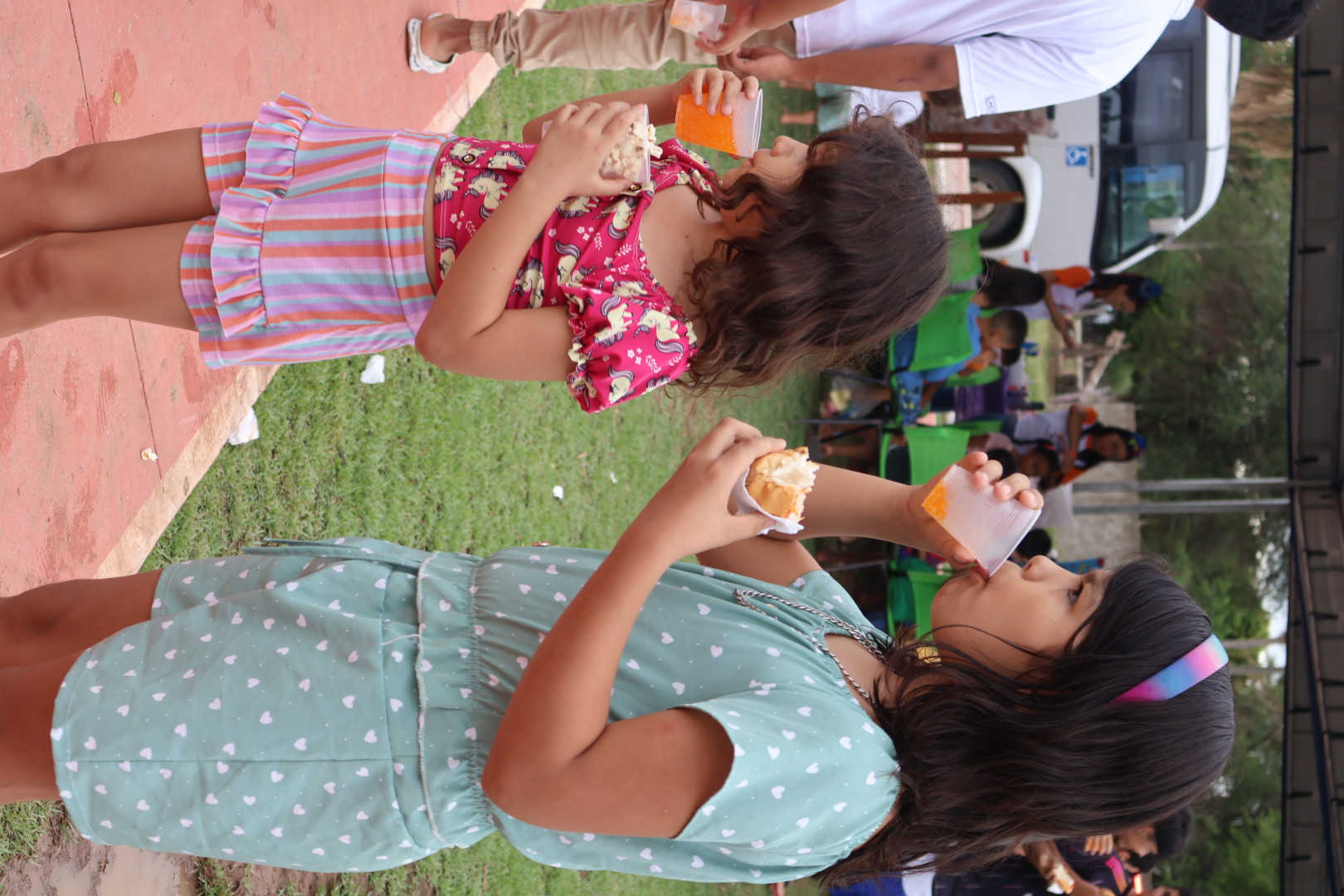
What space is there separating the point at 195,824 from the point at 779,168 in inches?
68.3

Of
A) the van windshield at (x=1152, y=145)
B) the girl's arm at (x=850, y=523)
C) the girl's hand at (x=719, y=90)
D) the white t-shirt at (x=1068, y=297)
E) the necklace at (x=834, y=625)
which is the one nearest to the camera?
the necklace at (x=834, y=625)

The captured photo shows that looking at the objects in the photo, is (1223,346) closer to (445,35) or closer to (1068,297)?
(1068,297)

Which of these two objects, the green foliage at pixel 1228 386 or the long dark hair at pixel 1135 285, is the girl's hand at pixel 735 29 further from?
the green foliage at pixel 1228 386

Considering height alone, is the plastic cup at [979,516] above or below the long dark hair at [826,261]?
below

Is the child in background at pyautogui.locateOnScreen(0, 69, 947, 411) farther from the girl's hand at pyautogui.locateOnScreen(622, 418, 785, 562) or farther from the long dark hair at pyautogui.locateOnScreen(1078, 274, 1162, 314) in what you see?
the long dark hair at pyautogui.locateOnScreen(1078, 274, 1162, 314)

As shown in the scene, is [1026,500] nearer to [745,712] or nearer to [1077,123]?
[745,712]

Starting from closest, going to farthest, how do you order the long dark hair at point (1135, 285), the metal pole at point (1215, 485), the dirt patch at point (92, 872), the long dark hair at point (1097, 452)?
1. the dirt patch at point (92, 872)
2. the metal pole at point (1215, 485)
3. the long dark hair at point (1097, 452)
4. the long dark hair at point (1135, 285)

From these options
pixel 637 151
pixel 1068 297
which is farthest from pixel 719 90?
pixel 1068 297

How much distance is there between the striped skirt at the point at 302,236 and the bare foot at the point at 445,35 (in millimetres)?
2504

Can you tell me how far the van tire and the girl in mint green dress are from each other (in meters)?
7.36

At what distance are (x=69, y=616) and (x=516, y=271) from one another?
1.24 m

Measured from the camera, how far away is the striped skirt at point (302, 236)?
222 cm

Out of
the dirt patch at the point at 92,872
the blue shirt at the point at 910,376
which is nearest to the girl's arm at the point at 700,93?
the dirt patch at the point at 92,872

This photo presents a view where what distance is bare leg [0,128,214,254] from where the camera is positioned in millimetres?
2309
